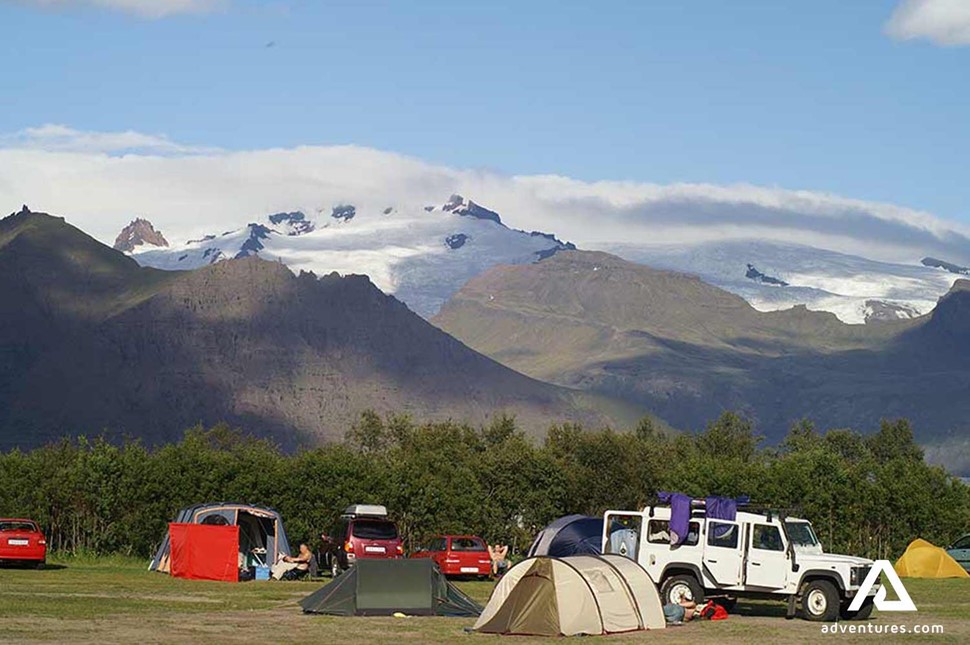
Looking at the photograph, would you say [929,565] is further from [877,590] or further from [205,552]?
[205,552]

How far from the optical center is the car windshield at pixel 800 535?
108 feet

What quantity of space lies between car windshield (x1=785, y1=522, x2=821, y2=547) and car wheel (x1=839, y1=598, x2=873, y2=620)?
161 centimetres

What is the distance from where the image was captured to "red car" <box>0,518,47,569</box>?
45719mm

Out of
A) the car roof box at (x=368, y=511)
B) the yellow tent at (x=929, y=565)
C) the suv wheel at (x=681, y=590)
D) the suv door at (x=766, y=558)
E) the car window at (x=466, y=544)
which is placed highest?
the car roof box at (x=368, y=511)

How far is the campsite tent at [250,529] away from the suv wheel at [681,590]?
16.7 m

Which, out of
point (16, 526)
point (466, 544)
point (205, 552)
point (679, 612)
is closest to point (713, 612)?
point (679, 612)

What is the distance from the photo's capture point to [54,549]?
56688 millimetres

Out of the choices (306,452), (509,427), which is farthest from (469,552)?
(509,427)

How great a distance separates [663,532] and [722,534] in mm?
1321

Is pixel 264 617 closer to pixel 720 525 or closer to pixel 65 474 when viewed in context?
pixel 720 525

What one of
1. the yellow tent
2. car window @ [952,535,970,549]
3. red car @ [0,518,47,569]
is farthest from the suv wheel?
car window @ [952,535,970,549]

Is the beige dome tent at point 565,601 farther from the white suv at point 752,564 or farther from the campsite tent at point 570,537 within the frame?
the campsite tent at point 570,537

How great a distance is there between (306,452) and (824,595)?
103 ft

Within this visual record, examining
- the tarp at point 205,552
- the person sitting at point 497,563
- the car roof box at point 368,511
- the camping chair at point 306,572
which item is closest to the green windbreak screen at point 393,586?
the tarp at point 205,552
